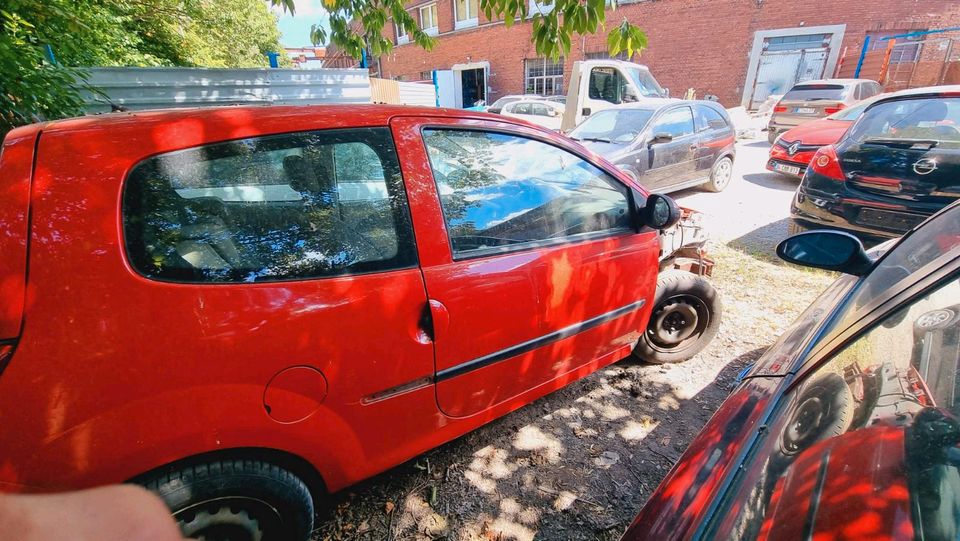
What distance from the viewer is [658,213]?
7.34 feet

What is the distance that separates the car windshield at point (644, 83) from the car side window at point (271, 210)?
10.4 meters

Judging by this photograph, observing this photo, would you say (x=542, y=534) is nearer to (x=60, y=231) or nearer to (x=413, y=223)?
(x=413, y=223)

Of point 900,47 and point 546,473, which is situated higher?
point 900,47

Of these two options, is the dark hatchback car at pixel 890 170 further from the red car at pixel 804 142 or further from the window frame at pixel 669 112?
the red car at pixel 804 142

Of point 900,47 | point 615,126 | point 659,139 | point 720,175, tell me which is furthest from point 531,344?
point 900,47

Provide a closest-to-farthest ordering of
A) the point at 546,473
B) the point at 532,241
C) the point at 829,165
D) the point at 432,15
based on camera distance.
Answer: the point at 532,241, the point at 546,473, the point at 829,165, the point at 432,15

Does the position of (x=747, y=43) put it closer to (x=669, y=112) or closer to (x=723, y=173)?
(x=723, y=173)

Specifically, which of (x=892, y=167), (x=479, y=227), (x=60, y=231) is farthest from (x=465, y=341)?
(x=892, y=167)

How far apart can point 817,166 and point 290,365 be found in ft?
16.9

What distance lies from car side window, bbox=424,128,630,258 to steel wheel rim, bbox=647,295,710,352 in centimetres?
86

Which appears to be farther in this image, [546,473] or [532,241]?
[546,473]

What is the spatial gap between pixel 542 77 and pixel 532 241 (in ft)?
67.5

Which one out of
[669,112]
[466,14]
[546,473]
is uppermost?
[466,14]

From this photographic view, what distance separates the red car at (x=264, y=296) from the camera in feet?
3.60
